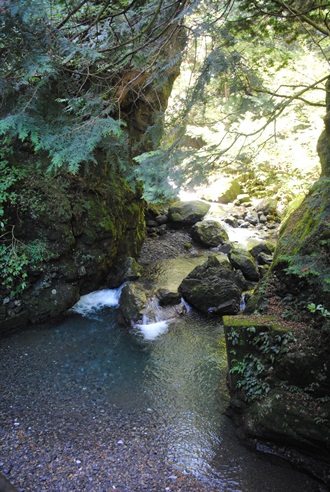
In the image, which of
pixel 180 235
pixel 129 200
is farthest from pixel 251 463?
pixel 180 235

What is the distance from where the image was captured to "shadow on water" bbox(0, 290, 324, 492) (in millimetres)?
4641

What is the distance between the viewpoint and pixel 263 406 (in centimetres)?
498

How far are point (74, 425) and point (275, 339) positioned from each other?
3514 millimetres

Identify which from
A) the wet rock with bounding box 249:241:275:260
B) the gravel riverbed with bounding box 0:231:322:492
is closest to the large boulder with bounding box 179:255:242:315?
the wet rock with bounding box 249:241:275:260

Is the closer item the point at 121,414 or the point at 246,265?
the point at 121,414

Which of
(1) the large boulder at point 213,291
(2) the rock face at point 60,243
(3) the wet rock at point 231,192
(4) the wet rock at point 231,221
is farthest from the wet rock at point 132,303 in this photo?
(3) the wet rock at point 231,192

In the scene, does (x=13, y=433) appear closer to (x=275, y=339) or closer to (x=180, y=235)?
(x=275, y=339)

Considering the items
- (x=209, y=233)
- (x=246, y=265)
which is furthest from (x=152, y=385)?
(x=209, y=233)

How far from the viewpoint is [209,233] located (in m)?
14.1

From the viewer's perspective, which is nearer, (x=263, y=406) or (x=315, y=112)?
(x=263, y=406)

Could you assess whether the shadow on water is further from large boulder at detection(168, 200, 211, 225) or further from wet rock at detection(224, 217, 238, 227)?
wet rock at detection(224, 217, 238, 227)

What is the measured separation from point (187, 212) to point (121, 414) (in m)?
11.6

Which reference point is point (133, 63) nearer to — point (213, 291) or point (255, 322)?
point (255, 322)

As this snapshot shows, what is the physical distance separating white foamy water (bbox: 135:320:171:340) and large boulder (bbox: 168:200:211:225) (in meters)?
7.91
